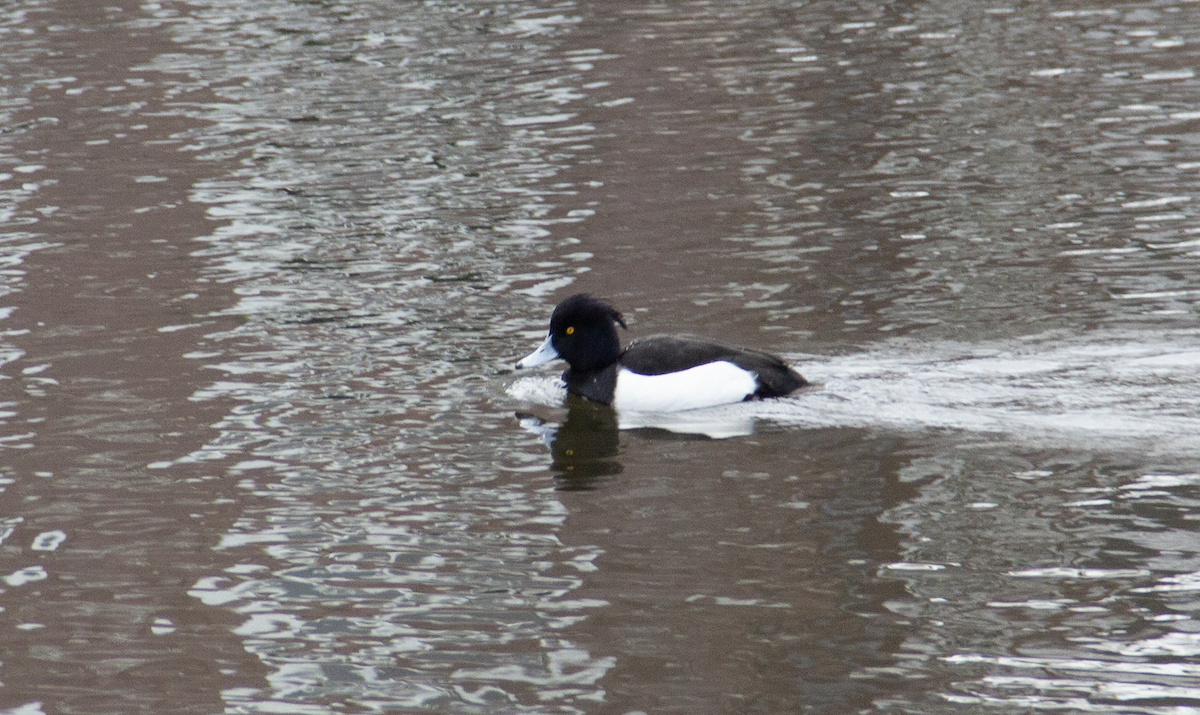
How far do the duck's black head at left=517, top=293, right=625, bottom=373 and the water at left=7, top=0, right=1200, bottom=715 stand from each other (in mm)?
359

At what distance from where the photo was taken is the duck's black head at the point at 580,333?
35.4 ft

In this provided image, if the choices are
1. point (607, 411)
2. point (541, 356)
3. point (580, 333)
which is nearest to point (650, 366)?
point (607, 411)

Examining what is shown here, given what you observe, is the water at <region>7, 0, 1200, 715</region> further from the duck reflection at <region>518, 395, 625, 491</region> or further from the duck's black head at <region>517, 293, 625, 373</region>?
the duck's black head at <region>517, 293, 625, 373</region>

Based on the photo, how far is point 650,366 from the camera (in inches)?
411

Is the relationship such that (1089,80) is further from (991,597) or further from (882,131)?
(991,597)

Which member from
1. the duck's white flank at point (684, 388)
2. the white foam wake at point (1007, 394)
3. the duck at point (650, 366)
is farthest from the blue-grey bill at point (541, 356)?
the duck's white flank at point (684, 388)

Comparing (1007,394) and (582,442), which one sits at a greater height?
(1007,394)

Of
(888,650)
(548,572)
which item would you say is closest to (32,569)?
(548,572)

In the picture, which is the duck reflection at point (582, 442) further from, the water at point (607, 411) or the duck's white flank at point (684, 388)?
the duck's white flank at point (684, 388)

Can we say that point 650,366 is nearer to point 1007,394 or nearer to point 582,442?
point 582,442

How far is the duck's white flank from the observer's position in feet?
33.3

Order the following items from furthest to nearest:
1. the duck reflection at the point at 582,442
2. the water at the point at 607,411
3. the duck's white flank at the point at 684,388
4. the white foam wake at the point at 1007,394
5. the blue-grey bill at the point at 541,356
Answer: the blue-grey bill at the point at 541,356 → the duck's white flank at the point at 684,388 → the white foam wake at the point at 1007,394 → the duck reflection at the point at 582,442 → the water at the point at 607,411

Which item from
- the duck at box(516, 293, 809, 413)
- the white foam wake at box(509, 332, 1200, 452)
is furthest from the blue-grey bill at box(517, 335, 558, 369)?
the white foam wake at box(509, 332, 1200, 452)

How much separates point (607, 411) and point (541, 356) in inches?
25.0
